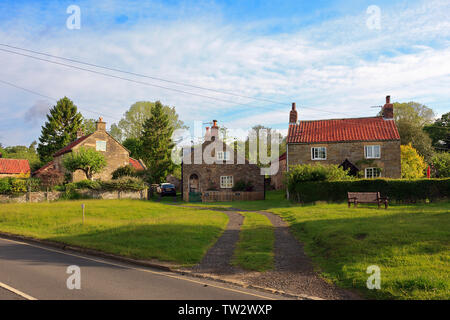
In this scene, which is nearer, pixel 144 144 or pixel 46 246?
pixel 46 246

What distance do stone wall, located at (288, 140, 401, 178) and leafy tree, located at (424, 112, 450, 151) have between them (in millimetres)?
32620

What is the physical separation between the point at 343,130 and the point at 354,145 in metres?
2.72

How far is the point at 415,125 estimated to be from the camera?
5525 cm

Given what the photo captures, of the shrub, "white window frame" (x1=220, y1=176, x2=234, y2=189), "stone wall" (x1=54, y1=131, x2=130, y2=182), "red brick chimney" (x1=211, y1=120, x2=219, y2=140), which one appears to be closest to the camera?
the shrub

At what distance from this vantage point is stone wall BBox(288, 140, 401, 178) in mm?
35406

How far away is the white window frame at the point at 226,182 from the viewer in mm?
38906

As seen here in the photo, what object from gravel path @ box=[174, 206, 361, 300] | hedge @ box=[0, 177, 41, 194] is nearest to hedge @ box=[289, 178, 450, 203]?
gravel path @ box=[174, 206, 361, 300]

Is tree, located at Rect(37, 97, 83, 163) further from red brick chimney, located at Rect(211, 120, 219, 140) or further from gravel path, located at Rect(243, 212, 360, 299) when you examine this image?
gravel path, located at Rect(243, 212, 360, 299)

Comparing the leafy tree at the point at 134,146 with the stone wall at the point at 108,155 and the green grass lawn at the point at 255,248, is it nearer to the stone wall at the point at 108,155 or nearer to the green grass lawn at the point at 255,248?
the stone wall at the point at 108,155

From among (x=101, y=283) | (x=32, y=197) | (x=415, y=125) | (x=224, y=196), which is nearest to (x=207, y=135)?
(x=224, y=196)

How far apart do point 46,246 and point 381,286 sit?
1259cm
